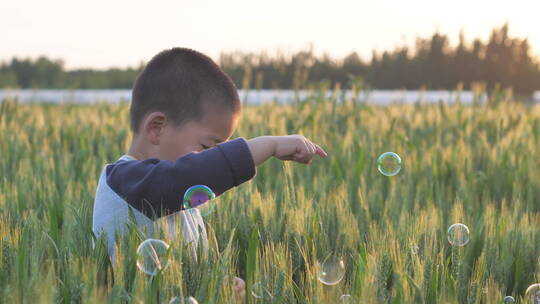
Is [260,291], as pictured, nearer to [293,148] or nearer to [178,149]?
[293,148]

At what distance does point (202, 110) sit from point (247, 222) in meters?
0.38

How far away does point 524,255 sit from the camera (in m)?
2.00

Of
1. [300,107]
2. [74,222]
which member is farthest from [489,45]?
[74,222]

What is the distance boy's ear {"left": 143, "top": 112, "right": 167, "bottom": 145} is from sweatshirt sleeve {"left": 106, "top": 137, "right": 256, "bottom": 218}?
0.18 m

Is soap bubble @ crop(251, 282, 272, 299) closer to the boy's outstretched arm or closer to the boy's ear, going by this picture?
the boy's outstretched arm

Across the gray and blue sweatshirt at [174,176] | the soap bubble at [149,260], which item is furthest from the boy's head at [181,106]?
the soap bubble at [149,260]

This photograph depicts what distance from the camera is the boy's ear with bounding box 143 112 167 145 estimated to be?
2.04 m

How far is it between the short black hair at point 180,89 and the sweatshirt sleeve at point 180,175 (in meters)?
0.25

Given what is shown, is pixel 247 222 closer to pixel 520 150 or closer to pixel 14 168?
pixel 14 168

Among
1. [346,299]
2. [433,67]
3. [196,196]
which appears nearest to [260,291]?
[346,299]

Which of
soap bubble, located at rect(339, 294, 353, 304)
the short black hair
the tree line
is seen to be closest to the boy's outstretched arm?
the short black hair

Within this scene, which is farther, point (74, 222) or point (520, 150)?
point (520, 150)

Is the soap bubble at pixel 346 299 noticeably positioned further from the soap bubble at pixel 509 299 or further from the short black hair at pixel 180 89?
the short black hair at pixel 180 89

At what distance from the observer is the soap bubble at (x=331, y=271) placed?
1568mm
